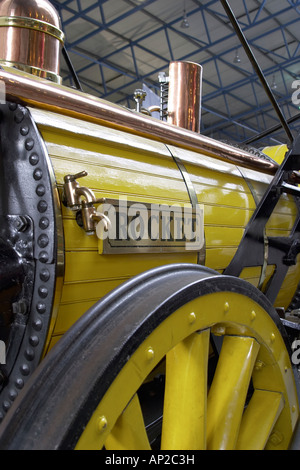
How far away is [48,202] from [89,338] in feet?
1.37

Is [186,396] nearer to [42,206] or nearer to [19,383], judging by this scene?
[19,383]

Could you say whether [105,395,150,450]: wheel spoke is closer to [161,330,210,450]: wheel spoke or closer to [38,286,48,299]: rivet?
[161,330,210,450]: wheel spoke

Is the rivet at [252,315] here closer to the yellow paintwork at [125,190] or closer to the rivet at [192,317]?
the rivet at [192,317]

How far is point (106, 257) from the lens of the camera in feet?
4.67

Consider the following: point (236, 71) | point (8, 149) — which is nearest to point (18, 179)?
point (8, 149)

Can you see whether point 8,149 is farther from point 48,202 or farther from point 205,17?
point 205,17

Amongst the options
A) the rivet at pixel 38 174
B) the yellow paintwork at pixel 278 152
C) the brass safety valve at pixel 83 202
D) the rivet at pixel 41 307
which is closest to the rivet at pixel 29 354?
the rivet at pixel 41 307

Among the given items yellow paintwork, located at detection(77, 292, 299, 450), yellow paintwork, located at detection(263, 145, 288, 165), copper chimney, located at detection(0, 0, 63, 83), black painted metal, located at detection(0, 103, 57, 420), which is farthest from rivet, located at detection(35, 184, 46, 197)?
yellow paintwork, located at detection(263, 145, 288, 165)

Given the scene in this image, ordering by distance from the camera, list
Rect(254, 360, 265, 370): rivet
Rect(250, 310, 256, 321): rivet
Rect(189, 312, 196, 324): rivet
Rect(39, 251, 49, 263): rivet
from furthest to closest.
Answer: Rect(254, 360, 265, 370): rivet
Rect(250, 310, 256, 321): rivet
Rect(39, 251, 49, 263): rivet
Rect(189, 312, 196, 324): rivet

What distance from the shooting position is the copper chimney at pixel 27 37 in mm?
1864

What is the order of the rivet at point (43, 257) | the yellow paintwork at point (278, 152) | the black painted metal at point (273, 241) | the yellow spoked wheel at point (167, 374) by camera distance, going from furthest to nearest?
the yellow paintwork at point (278, 152) < the black painted metal at point (273, 241) < the rivet at point (43, 257) < the yellow spoked wheel at point (167, 374)

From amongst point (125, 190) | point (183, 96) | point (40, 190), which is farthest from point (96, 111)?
point (183, 96)

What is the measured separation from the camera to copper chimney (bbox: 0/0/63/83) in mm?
1864

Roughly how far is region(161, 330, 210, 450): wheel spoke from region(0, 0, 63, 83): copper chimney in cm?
123
